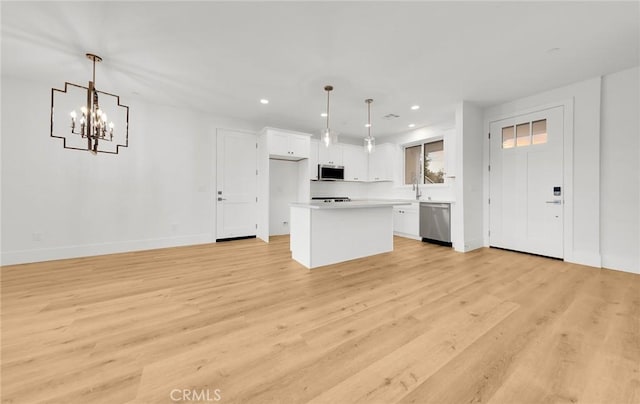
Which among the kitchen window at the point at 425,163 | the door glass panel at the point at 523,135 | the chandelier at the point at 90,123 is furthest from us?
the kitchen window at the point at 425,163

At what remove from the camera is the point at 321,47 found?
265 centimetres

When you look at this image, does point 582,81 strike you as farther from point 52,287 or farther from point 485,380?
point 52,287

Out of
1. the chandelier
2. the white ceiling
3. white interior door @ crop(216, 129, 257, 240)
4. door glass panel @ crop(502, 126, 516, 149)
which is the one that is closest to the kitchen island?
the white ceiling

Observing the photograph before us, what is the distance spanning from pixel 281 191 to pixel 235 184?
112cm

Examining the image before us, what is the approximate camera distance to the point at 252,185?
Result: 5449 millimetres

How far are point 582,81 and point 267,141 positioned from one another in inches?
207

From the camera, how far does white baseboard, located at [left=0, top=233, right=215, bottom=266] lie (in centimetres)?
343

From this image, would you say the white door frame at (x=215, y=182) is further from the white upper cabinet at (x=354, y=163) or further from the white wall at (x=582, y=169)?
the white wall at (x=582, y=169)

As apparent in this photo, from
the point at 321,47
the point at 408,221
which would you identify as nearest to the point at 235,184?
the point at 321,47

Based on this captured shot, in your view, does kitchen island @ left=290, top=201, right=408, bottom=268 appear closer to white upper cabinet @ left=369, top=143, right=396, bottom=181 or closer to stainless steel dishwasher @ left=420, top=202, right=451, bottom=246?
stainless steel dishwasher @ left=420, top=202, right=451, bottom=246

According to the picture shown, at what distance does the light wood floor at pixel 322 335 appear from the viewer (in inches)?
49.9

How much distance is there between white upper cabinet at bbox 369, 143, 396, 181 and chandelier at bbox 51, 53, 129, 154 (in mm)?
5414

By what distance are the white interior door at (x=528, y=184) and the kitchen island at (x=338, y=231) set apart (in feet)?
7.14

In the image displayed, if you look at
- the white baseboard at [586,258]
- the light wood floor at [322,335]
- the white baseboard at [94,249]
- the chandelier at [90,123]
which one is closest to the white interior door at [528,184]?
the white baseboard at [586,258]
